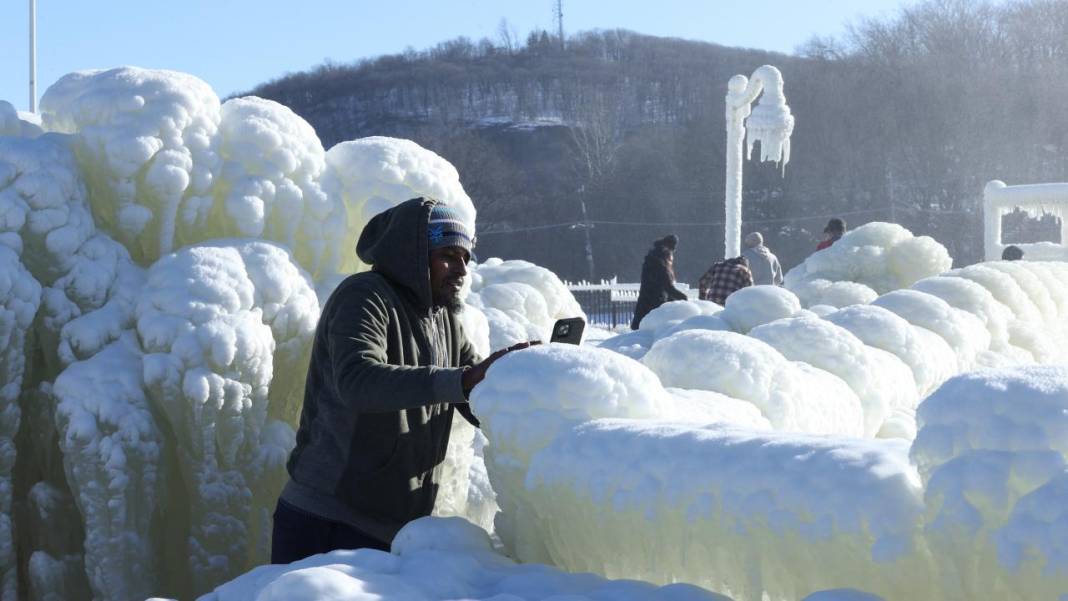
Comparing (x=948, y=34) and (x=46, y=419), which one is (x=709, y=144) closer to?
(x=948, y=34)

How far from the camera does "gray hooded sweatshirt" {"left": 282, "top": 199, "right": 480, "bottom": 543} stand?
222cm

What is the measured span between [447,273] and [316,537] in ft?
2.12

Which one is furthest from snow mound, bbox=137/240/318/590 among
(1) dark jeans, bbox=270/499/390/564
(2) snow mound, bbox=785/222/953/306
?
(2) snow mound, bbox=785/222/953/306

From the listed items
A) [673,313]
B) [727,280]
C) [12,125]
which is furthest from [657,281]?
[12,125]

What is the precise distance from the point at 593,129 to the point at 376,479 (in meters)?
51.9

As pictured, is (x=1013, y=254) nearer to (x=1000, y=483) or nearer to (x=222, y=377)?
(x=222, y=377)

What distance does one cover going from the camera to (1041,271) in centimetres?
596

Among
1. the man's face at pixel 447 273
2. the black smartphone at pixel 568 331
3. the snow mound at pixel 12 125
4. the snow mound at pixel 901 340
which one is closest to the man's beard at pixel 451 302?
the man's face at pixel 447 273

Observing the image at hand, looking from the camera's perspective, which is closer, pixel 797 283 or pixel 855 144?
pixel 797 283

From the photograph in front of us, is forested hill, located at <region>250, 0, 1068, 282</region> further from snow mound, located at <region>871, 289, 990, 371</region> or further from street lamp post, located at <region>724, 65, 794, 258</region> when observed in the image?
snow mound, located at <region>871, 289, 990, 371</region>

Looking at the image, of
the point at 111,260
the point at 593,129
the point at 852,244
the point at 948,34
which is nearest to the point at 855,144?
the point at 948,34

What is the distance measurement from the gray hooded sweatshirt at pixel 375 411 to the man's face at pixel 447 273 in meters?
0.04

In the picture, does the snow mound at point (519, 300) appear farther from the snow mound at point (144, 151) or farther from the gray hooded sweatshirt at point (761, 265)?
the gray hooded sweatshirt at point (761, 265)

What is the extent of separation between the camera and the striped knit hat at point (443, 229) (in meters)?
2.35
